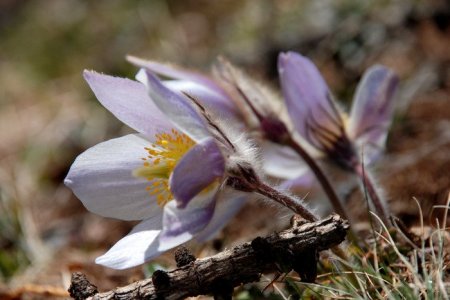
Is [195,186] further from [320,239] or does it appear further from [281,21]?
[281,21]

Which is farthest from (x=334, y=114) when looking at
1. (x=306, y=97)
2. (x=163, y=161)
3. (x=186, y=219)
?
(x=186, y=219)

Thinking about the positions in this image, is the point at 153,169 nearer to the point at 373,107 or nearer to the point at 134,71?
the point at 373,107

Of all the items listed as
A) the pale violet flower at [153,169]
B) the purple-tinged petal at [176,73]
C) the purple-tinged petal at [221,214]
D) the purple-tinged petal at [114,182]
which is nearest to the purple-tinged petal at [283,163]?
the purple-tinged petal at [176,73]

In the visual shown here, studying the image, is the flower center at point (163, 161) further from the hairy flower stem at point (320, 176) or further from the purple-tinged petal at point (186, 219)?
the hairy flower stem at point (320, 176)

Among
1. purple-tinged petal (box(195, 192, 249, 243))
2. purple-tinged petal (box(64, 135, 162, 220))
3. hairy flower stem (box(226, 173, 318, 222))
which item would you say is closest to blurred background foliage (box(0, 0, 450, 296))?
purple-tinged petal (box(195, 192, 249, 243))

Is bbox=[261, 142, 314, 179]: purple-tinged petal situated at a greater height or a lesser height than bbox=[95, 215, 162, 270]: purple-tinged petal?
lesser

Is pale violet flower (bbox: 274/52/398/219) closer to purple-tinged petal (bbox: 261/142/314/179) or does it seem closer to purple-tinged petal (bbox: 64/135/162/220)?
purple-tinged petal (bbox: 261/142/314/179)

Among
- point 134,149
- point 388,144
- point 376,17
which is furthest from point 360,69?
point 134,149
